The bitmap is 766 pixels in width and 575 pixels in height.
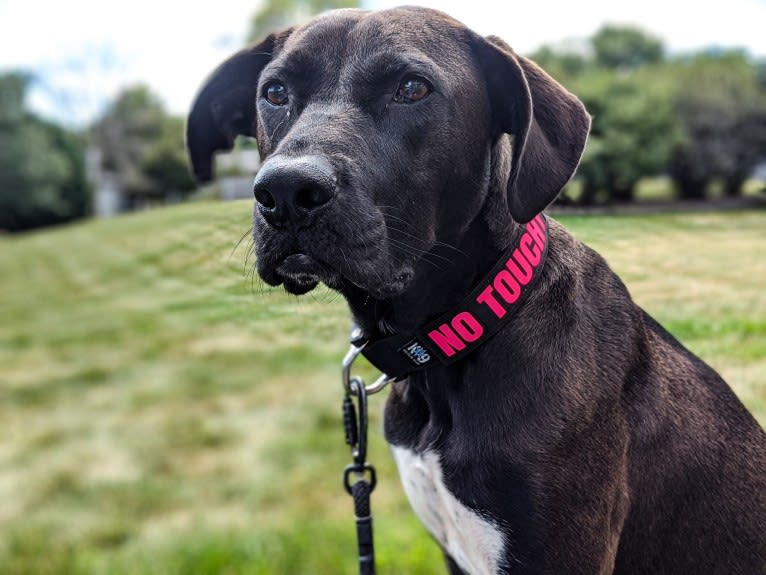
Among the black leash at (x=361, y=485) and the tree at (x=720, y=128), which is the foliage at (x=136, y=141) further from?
the black leash at (x=361, y=485)

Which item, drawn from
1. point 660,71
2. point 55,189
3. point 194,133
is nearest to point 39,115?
point 55,189

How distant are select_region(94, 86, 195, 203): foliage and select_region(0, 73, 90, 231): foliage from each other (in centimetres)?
463

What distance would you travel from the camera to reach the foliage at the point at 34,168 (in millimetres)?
43469

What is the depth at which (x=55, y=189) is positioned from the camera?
4619 centimetres

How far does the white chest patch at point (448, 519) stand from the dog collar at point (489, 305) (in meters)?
0.30

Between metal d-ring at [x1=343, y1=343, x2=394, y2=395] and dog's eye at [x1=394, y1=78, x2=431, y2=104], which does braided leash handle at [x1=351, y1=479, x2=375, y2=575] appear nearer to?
metal d-ring at [x1=343, y1=343, x2=394, y2=395]

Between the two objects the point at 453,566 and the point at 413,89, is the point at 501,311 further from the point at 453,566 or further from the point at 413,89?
the point at 453,566

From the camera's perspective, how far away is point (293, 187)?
160cm

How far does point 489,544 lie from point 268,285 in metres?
0.86

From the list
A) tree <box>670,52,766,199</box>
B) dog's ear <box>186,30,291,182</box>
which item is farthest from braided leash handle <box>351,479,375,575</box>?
tree <box>670,52,766,199</box>

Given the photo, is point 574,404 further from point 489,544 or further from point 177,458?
point 177,458

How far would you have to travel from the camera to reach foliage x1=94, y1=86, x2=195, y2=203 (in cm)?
3042

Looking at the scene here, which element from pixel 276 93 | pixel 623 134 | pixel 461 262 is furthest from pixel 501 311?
pixel 623 134

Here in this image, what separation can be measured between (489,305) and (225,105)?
1.08 metres
